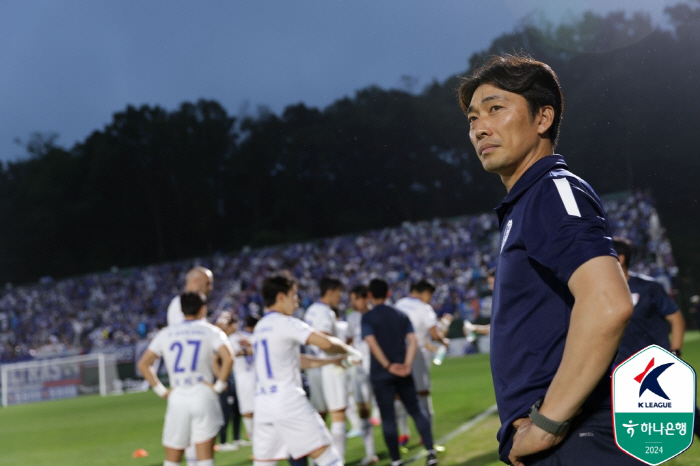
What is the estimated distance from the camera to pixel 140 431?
14.7 metres

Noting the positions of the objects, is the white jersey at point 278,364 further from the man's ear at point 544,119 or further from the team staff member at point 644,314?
the man's ear at point 544,119

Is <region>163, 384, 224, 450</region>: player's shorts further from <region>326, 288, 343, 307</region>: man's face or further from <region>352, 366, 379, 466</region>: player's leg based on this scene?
<region>352, 366, 379, 466</region>: player's leg

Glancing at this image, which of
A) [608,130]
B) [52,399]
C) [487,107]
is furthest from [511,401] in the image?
[608,130]

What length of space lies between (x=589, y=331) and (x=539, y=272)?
8.8 inches

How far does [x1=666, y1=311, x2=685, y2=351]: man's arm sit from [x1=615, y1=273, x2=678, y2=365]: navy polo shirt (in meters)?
0.08

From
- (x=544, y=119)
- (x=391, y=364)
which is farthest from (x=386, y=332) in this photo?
(x=544, y=119)

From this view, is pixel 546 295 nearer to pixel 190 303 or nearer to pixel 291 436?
pixel 291 436

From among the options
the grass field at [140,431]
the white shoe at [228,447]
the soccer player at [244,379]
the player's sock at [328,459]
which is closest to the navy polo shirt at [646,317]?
the grass field at [140,431]

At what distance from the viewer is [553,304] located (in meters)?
1.80

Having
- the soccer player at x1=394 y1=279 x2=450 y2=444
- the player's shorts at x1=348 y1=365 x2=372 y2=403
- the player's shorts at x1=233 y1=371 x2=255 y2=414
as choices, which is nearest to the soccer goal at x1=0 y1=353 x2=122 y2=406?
the player's shorts at x1=233 y1=371 x2=255 y2=414

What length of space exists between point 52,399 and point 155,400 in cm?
854

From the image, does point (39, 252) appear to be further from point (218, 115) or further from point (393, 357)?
point (393, 357)

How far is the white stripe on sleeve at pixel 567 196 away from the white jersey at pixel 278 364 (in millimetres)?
4081

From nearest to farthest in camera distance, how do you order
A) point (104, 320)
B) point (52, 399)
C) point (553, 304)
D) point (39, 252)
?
1. point (553, 304)
2. point (52, 399)
3. point (104, 320)
4. point (39, 252)
